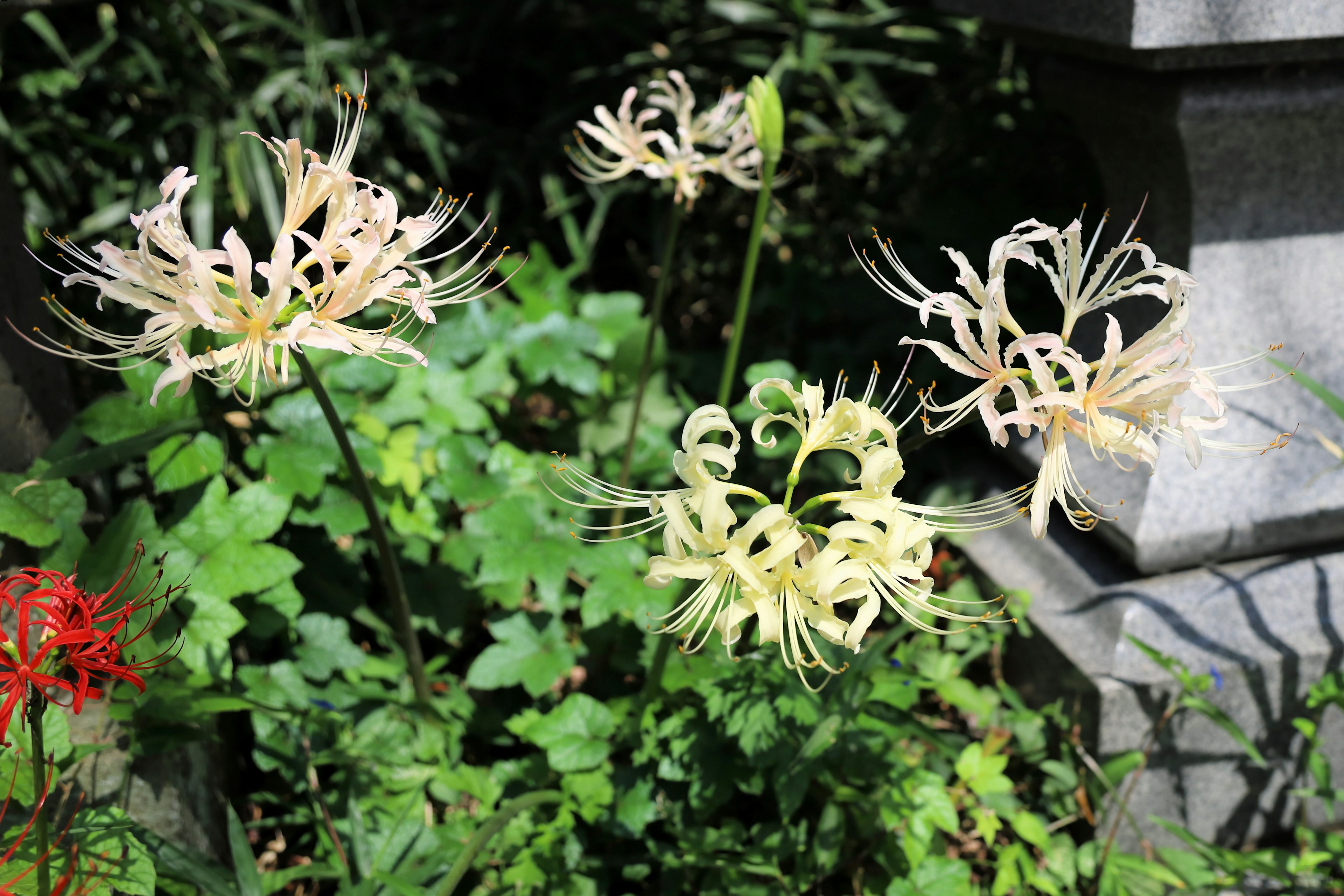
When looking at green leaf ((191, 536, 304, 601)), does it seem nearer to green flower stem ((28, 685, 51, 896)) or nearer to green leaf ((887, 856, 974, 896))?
green flower stem ((28, 685, 51, 896))

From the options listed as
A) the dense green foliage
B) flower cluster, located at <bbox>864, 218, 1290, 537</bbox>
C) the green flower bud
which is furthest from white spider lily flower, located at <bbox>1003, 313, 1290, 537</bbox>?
the green flower bud

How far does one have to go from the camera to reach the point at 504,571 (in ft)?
5.37

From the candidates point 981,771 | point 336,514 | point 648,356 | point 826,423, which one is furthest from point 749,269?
point 981,771

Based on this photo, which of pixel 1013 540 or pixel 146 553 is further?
pixel 1013 540

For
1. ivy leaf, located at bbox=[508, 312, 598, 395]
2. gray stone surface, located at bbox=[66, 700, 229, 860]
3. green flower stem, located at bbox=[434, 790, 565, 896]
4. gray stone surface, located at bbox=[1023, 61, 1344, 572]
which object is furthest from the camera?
ivy leaf, located at bbox=[508, 312, 598, 395]

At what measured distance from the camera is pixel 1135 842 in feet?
5.78

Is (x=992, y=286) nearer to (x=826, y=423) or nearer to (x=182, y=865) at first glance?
(x=826, y=423)

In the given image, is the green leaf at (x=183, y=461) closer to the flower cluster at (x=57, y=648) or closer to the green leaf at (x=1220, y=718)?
the flower cluster at (x=57, y=648)

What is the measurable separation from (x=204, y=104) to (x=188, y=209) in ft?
0.99

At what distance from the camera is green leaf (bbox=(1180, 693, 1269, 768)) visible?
1.55m

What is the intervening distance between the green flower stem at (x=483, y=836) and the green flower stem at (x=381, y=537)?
0.91 feet

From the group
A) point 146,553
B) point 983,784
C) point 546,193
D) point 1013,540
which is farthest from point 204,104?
point 983,784

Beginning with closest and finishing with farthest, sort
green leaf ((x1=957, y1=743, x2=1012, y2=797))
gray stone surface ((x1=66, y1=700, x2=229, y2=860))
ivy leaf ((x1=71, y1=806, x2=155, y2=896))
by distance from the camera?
ivy leaf ((x1=71, y1=806, x2=155, y2=896)) < gray stone surface ((x1=66, y1=700, x2=229, y2=860)) < green leaf ((x1=957, y1=743, x2=1012, y2=797))

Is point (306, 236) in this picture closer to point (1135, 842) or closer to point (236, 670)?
point (236, 670)
